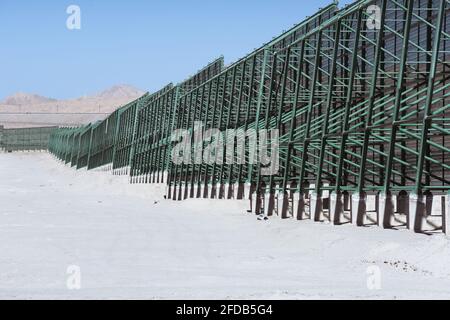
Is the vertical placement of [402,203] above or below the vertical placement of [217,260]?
above

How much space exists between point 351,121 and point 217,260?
10.6 meters

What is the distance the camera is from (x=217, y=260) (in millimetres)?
14812

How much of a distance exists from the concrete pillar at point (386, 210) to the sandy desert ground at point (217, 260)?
2.96 ft

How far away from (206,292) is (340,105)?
815 inches

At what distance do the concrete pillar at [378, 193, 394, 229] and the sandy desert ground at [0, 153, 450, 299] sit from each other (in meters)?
0.90

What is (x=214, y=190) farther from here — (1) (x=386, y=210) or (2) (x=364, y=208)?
(1) (x=386, y=210)

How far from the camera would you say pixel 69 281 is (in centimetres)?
1155

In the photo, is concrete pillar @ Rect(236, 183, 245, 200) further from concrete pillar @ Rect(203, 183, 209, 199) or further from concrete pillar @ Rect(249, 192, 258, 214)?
concrete pillar @ Rect(203, 183, 209, 199)

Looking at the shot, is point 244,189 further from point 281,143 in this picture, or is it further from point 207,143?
point 207,143

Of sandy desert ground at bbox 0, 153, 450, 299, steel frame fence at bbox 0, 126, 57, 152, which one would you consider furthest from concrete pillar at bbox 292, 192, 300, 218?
steel frame fence at bbox 0, 126, 57, 152

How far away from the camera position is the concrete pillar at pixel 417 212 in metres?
18.0

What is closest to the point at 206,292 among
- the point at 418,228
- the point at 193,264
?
the point at 193,264

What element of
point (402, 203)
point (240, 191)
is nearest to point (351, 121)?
point (402, 203)

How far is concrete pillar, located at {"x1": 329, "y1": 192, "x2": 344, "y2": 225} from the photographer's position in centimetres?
2228
